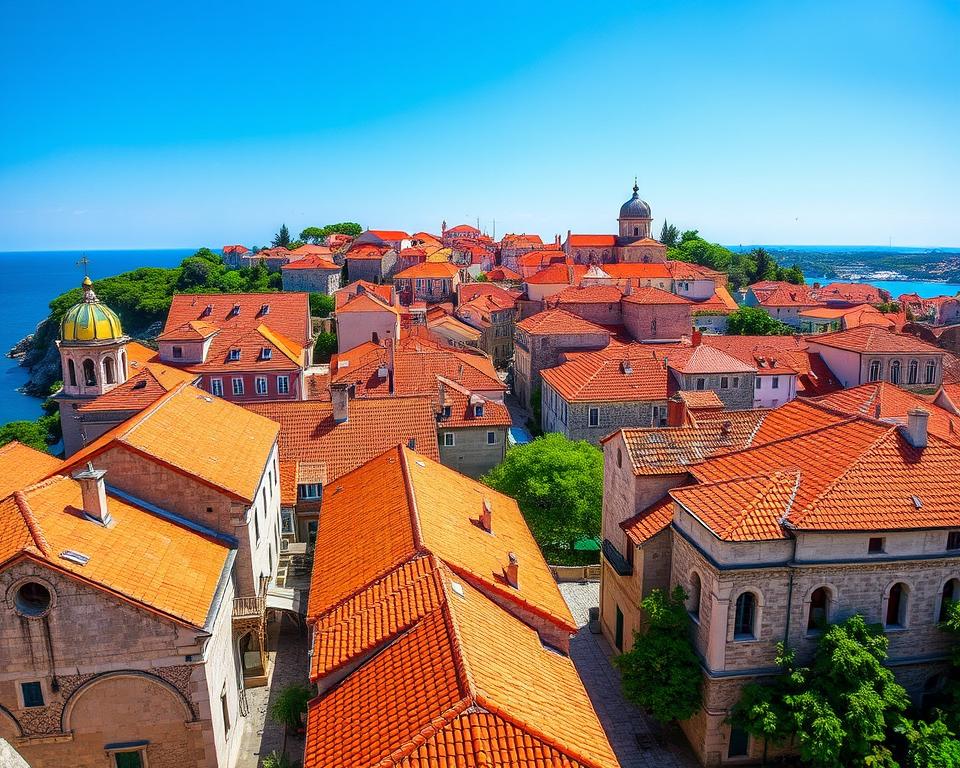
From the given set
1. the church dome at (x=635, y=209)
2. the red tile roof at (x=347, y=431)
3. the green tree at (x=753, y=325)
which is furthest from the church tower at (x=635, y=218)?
the red tile roof at (x=347, y=431)

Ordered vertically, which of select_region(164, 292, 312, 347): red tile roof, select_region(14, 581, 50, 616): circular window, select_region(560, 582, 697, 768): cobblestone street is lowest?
select_region(560, 582, 697, 768): cobblestone street

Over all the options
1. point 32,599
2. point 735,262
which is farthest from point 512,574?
point 735,262

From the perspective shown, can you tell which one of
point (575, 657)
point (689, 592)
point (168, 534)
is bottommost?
point (575, 657)

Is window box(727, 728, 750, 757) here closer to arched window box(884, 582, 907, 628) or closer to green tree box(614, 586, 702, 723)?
green tree box(614, 586, 702, 723)

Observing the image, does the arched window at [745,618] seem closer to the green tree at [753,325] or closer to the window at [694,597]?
the window at [694,597]

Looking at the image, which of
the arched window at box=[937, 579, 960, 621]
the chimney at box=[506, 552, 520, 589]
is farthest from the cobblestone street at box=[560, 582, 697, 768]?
the arched window at box=[937, 579, 960, 621]

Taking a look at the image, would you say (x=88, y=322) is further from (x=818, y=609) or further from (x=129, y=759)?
(x=818, y=609)

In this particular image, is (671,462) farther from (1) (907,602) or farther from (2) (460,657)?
(2) (460,657)

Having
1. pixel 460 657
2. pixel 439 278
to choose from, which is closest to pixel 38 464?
pixel 460 657
